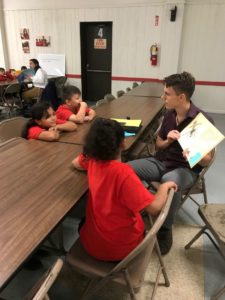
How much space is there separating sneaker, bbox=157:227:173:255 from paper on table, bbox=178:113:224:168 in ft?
1.96

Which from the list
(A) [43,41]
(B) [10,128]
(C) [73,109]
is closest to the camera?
(B) [10,128]

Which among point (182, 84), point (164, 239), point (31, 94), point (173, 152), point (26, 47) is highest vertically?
point (26, 47)

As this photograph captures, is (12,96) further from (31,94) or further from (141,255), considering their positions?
(141,255)

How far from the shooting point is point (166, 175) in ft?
6.23

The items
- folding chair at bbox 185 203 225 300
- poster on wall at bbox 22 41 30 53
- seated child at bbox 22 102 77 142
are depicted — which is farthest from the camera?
poster on wall at bbox 22 41 30 53

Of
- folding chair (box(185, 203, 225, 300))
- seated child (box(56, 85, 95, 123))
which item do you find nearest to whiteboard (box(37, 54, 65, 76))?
seated child (box(56, 85, 95, 123))

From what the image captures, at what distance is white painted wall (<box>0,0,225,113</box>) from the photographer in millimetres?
5574

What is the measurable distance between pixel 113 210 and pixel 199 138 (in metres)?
0.80

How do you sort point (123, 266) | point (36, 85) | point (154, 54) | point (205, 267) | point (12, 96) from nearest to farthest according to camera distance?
point (123, 266), point (205, 267), point (12, 96), point (36, 85), point (154, 54)

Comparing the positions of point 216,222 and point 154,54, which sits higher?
point 154,54

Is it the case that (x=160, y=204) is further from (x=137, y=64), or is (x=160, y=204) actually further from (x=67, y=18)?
(x=67, y=18)

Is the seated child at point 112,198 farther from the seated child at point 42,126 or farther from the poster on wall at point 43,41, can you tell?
the poster on wall at point 43,41

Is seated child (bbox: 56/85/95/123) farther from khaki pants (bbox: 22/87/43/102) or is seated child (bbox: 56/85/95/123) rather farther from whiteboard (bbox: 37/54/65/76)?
whiteboard (bbox: 37/54/65/76)

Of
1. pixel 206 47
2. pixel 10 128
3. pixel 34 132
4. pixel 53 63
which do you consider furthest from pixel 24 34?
pixel 34 132
